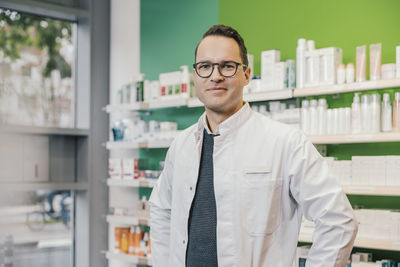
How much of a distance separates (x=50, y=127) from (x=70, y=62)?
87cm

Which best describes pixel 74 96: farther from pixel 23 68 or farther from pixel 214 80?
pixel 214 80

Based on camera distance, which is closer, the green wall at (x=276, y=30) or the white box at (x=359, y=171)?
the white box at (x=359, y=171)

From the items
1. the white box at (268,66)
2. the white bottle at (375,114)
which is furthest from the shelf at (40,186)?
the white bottle at (375,114)

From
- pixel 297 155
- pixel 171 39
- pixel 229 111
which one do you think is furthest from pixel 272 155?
pixel 171 39

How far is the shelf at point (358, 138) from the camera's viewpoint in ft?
10.9

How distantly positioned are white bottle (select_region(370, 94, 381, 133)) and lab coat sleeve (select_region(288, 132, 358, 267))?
1887 millimetres

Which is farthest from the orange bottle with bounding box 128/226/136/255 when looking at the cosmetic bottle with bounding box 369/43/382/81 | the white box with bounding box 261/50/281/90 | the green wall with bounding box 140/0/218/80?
the cosmetic bottle with bounding box 369/43/382/81

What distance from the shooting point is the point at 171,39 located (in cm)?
520

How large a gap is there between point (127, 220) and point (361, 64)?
102 inches

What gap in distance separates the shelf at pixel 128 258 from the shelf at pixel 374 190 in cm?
206

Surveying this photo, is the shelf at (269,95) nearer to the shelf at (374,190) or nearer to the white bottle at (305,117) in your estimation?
the white bottle at (305,117)

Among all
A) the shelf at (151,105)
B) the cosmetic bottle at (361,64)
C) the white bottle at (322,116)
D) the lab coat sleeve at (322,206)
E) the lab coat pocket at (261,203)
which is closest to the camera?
the lab coat sleeve at (322,206)

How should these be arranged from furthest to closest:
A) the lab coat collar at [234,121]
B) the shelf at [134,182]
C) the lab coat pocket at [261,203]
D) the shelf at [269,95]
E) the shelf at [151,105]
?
the shelf at [134,182] → the shelf at [151,105] → the shelf at [269,95] → the lab coat collar at [234,121] → the lab coat pocket at [261,203]

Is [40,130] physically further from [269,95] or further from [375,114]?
[375,114]
